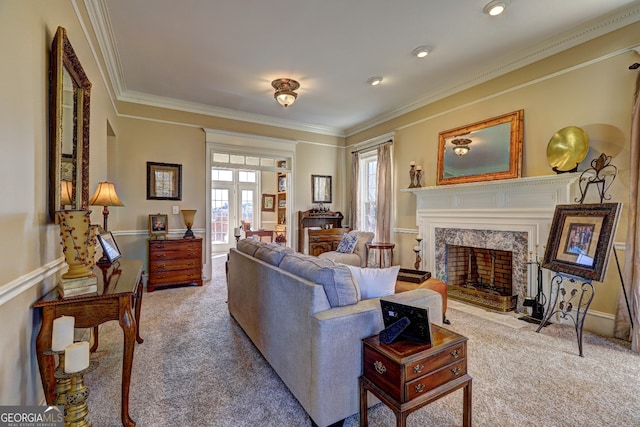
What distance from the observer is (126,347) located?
5.38 feet

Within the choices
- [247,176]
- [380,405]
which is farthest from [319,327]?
[247,176]

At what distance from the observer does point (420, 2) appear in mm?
2520

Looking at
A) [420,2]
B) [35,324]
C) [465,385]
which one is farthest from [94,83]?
[465,385]

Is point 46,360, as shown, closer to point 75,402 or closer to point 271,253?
point 75,402

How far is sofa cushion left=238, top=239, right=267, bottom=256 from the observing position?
2.69 m

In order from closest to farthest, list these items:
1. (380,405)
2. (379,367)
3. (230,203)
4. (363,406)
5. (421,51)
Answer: (379,367), (363,406), (380,405), (421,51), (230,203)

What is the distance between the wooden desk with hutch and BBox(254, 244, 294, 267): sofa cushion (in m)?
3.18

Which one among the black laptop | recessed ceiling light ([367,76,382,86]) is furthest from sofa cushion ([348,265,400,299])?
recessed ceiling light ([367,76,382,86])

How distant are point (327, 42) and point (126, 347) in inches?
129

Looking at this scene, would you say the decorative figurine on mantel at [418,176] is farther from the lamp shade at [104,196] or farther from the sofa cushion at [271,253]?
the lamp shade at [104,196]

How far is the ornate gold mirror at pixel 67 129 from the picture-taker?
5.65 ft

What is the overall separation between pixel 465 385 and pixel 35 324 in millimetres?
2330

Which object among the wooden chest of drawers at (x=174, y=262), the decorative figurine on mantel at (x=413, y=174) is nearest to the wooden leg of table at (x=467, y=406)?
the decorative figurine on mantel at (x=413, y=174)

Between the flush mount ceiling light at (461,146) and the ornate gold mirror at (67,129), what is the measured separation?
14.1 ft
